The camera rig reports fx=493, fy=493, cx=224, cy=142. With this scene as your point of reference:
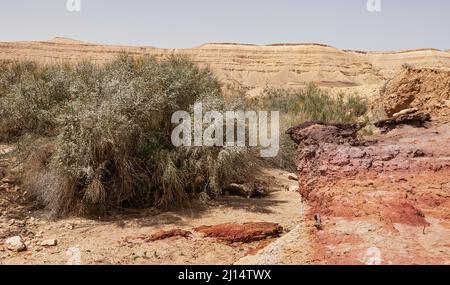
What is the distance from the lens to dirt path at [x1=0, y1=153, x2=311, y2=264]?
545 cm

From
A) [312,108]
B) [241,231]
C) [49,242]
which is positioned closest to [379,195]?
[241,231]

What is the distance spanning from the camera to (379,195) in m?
3.66

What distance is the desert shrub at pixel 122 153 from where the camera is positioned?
6.71m

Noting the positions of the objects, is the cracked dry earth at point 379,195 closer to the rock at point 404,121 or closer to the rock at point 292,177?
the rock at point 404,121

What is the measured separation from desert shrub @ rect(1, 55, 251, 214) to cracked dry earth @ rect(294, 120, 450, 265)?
11.2ft

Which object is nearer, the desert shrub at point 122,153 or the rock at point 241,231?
the rock at point 241,231

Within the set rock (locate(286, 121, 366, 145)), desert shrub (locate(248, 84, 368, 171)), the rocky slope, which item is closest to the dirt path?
rock (locate(286, 121, 366, 145))

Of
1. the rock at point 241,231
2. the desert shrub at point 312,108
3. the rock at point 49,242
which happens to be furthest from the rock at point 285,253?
the desert shrub at point 312,108

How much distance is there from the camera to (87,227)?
6.39m

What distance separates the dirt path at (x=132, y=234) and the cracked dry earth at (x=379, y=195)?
913mm

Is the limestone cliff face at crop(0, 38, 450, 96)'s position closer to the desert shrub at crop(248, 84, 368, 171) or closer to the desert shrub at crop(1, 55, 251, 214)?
the desert shrub at crop(248, 84, 368, 171)

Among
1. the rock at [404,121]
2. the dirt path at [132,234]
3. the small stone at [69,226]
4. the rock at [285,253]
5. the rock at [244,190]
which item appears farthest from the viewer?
the rock at [244,190]

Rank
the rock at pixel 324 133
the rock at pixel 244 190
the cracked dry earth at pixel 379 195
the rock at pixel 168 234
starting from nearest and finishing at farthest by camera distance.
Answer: the cracked dry earth at pixel 379 195
the rock at pixel 324 133
the rock at pixel 168 234
the rock at pixel 244 190
